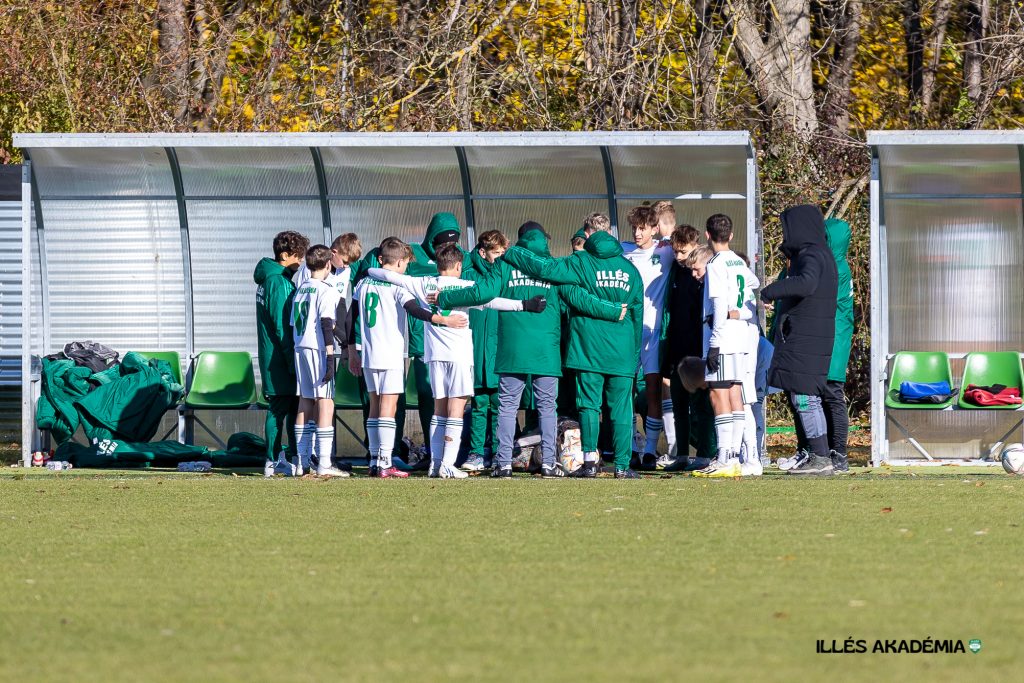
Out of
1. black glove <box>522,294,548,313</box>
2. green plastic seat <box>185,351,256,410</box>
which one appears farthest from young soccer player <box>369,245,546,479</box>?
green plastic seat <box>185,351,256,410</box>

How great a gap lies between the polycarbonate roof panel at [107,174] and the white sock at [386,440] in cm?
352

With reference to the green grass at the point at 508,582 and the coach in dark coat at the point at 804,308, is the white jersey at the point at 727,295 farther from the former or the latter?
the green grass at the point at 508,582

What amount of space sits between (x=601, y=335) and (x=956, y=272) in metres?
3.75

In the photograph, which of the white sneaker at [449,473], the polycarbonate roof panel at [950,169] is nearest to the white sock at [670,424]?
the white sneaker at [449,473]

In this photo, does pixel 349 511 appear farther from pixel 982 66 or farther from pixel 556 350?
pixel 982 66

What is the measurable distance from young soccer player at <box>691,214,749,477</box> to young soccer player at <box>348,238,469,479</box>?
5.16 ft

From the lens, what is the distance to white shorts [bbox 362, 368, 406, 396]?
33.0 feet

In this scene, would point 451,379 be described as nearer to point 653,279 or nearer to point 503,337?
point 503,337

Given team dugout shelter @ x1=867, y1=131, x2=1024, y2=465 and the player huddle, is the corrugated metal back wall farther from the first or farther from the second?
team dugout shelter @ x1=867, y1=131, x2=1024, y2=465

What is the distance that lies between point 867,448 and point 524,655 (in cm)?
916

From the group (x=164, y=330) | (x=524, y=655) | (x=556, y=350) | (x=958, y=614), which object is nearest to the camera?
(x=524, y=655)

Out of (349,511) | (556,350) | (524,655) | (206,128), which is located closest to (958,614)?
(524,655)

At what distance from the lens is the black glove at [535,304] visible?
9.76 metres

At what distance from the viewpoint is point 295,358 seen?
33.8 ft
